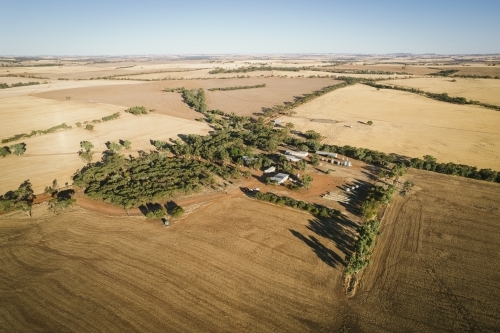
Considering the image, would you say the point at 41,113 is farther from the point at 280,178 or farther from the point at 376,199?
the point at 376,199

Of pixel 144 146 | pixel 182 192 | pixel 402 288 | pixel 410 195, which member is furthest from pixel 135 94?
pixel 402 288

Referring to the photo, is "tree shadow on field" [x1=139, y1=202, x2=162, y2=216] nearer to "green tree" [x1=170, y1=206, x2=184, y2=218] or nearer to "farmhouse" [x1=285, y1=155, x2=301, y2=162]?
"green tree" [x1=170, y1=206, x2=184, y2=218]

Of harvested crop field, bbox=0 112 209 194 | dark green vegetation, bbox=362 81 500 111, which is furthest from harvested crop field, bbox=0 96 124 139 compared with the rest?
dark green vegetation, bbox=362 81 500 111

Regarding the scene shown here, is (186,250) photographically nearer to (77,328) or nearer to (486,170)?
(77,328)

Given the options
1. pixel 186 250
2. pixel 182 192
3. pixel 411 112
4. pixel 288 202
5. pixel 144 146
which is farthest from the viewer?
pixel 411 112

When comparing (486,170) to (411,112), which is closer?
(486,170)

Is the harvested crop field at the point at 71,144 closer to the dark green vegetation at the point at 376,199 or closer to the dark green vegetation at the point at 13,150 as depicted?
the dark green vegetation at the point at 13,150
